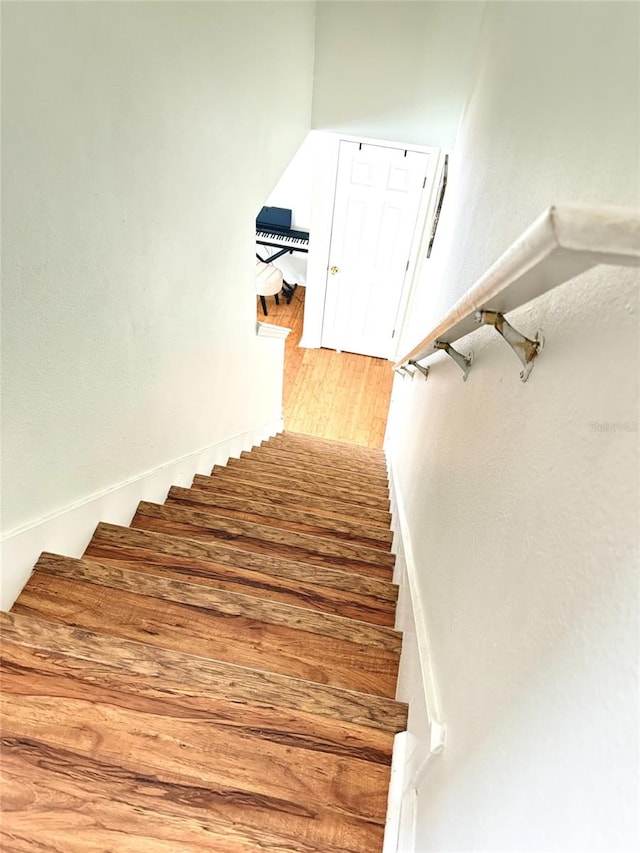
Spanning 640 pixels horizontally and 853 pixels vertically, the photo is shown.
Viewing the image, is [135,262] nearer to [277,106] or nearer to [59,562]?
[59,562]

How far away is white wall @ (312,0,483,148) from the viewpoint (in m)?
2.92

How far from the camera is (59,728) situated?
3.17 ft

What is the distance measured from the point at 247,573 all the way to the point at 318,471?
1.79 m

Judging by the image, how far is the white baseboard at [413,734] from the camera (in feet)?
2.93

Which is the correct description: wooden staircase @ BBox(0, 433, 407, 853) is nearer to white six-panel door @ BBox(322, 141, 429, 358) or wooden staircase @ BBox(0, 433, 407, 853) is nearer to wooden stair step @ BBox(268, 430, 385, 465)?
wooden stair step @ BBox(268, 430, 385, 465)

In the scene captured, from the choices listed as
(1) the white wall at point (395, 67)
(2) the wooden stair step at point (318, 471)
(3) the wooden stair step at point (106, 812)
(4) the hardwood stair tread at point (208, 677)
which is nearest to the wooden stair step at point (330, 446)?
(2) the wooden stair step at point (318, 471)

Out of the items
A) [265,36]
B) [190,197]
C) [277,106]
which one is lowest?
[190,197]

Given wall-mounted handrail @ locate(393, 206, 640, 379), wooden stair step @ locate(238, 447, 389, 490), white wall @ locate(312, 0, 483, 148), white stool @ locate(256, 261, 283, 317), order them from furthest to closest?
white stool @ locate(256, 261, 283, 317)
wooden stair step @ locate(238, 447, 389, 490)
white wall @ locate(312, 0, 483, 148)
wall-mounted handrail @ locate(393, 206, 640, 379)

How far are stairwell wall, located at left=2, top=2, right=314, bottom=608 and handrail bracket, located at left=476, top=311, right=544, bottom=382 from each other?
0.90 m

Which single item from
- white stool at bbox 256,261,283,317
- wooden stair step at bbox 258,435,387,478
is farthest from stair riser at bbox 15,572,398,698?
white stool at bbox 256,261,283,317

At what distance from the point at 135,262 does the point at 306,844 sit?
4.73 ft

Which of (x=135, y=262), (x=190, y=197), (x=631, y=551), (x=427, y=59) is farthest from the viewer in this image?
(x=427, y=59)

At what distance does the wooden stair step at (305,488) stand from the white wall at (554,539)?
1489 mm

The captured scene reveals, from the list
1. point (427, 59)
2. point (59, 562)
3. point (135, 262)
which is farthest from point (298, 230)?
point (59, 562)
